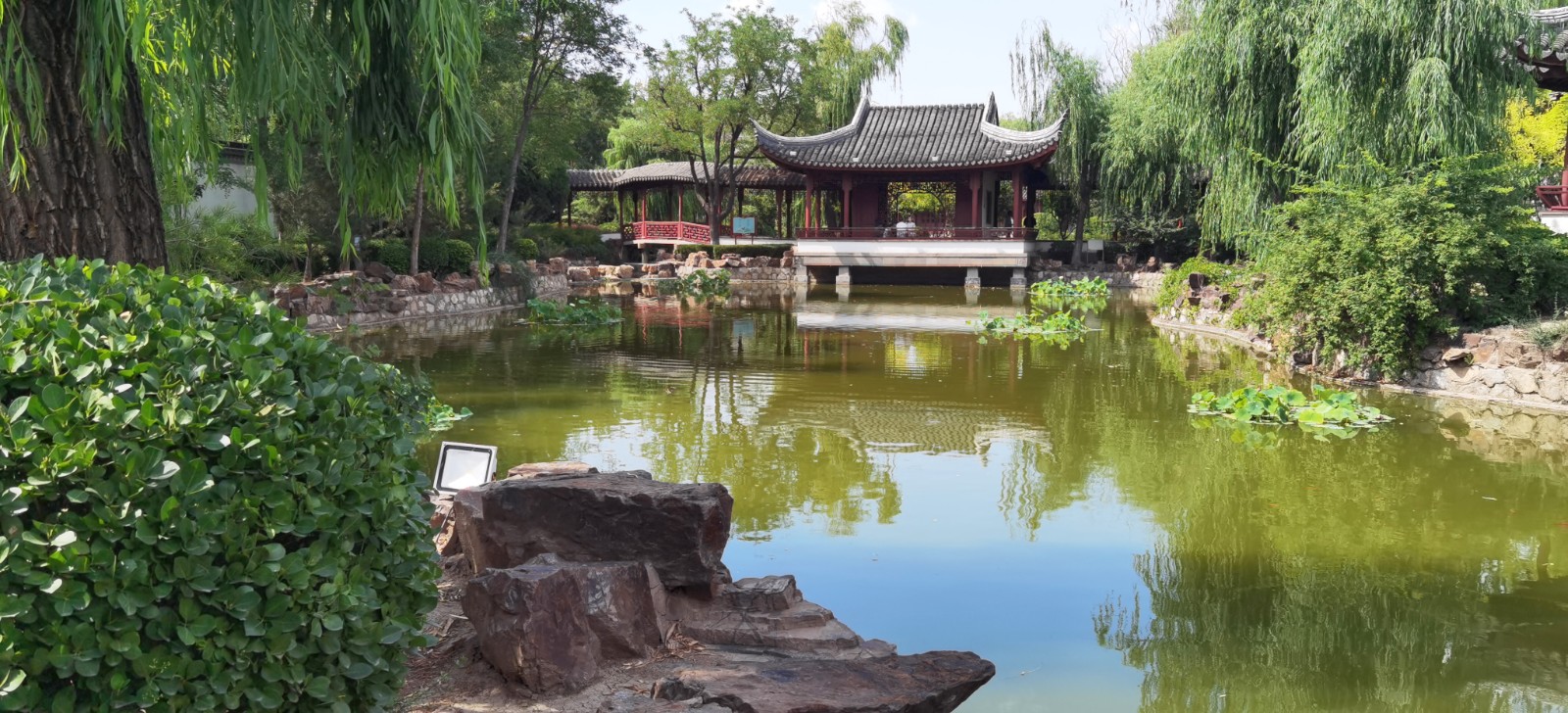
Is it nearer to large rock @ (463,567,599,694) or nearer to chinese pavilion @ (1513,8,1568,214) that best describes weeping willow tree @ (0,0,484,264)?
large rock @ (463,567,599,694)

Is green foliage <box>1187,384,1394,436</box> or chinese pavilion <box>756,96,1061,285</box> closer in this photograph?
green foliage <box>1187,384,1394,436</box>

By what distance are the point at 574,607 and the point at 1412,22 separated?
11594mm

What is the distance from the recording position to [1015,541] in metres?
5.50

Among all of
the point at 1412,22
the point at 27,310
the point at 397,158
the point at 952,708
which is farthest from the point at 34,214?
the point at 1412,22

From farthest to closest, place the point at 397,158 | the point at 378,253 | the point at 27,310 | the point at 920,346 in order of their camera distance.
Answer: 1. the point at 378,253
2. the point at 920,346
3. the point at 397,158
4. the point at 27,310

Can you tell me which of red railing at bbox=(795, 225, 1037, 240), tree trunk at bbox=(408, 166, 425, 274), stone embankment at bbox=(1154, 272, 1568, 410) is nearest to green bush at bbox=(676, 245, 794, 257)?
red railing at bbox=(795, 225, 1037, 240)

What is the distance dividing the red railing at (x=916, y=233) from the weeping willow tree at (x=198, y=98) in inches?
961

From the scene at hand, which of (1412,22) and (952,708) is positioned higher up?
(1412,22)

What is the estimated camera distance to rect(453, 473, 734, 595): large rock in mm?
3896

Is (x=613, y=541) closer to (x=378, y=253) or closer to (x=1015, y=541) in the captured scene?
(x=1015, y=541)

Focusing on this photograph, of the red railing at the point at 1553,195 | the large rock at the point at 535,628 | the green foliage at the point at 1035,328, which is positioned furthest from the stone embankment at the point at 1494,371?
the large rock at the point at 535,628

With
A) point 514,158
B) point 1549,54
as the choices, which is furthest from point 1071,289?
point 1549,54

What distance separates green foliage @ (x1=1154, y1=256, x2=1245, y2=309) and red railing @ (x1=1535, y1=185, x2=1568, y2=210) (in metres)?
3.72

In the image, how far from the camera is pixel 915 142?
97.0ft
